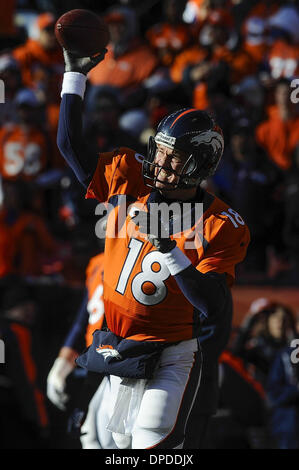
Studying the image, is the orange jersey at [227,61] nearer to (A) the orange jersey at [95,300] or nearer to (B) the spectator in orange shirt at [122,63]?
(B) the spectator in orange shirt at [122,63]

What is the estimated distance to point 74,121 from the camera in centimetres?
362

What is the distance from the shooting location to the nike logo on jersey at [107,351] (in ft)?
11.8

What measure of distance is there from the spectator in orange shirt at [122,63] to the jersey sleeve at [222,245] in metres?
5.41

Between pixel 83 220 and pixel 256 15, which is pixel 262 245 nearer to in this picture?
pixel 83 220

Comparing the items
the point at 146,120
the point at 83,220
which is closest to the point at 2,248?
the point at 83,220

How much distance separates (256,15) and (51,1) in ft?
7.55

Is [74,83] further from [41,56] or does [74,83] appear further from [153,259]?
[41,56]

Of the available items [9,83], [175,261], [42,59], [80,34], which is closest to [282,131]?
[9,83]

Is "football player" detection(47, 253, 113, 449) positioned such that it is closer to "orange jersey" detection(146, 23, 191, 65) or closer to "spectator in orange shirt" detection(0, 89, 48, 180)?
"spectator in orange shirt" detection(0, 89, 48, 180)

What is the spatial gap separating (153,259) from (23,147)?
4.59 metres

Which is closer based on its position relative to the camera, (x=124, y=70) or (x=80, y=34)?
(x=80, y=34)

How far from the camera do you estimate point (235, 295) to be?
6.66 m

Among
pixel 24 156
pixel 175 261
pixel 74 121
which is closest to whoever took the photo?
pixel 175 261

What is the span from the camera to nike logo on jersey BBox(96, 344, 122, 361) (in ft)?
11.8
